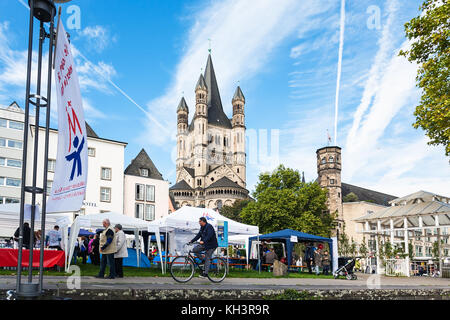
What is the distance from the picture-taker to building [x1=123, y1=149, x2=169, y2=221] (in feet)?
165

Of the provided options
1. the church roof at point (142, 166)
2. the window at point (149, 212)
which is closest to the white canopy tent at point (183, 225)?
the window at point (149, 212)

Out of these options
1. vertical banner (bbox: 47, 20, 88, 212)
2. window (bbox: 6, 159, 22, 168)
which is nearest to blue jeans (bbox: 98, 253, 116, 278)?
vertical banner (bbox: 47, 20, 88, 212)

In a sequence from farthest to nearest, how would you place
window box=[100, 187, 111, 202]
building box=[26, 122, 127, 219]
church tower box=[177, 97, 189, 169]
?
church tower box=[177, 97, 189, 169], window box=[100, 187, 111, 202], building box=[26, 122, 127, 219]

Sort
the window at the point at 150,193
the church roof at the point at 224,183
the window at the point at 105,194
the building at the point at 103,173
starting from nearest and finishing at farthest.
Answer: the building at the point at 103,173 < the window at the point at 105,194 < the window at the point at 150,193 < the church roof at the point at 224,183

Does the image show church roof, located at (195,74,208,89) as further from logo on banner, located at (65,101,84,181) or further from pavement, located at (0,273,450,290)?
logo on banner, located at (65,101,84,181)

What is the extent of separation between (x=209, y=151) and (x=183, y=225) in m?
129

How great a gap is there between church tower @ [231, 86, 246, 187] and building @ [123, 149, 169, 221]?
90.0 metres

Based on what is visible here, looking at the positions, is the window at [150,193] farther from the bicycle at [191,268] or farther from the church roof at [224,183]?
the church roof at [224,183]

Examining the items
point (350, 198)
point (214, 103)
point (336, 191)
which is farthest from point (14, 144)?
point (214, 103)

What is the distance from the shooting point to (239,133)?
148m

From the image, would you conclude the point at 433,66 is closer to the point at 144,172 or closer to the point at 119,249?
the point at 119,249

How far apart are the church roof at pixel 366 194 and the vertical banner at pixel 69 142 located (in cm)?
10787

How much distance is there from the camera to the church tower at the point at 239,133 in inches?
5748

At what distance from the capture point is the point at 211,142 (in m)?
150
